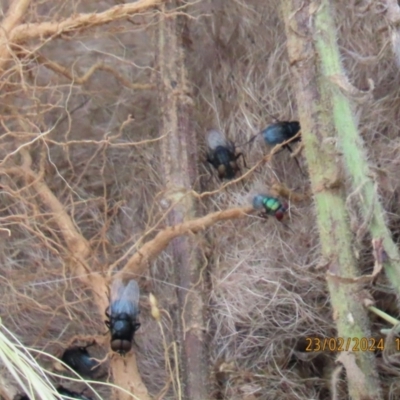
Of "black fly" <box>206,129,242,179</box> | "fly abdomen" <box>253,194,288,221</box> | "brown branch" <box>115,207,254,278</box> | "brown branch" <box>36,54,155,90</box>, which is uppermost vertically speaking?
"brown branch" <box>36,54,155,90</box>

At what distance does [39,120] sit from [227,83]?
1.37ft

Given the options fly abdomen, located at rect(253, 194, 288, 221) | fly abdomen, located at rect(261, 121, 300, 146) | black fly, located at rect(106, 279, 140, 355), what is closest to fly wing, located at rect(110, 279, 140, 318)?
black fly, located at rect(106, 279, 140, 355)

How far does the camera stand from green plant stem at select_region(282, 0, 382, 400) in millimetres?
1274

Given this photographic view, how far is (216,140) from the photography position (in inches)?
66.4

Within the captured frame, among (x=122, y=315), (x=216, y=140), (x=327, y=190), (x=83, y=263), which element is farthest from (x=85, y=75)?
(x=327, y=190)

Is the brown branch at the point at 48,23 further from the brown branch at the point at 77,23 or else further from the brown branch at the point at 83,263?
the brown branch at the point at 83,263

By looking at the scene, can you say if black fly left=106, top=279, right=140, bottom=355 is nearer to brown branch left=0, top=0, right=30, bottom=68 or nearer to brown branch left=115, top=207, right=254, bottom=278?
brown branch left=115, top=207, right=254, bottom=278

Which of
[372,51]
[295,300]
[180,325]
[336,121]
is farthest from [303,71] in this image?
[180,325]

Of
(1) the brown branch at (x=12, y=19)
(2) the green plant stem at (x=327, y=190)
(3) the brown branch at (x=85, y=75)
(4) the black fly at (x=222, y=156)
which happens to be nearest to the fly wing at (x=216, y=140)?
(4) the black fly at (x=222, y=156)

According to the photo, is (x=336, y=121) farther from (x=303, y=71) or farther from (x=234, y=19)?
(x=234, y=19)

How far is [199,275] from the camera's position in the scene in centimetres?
156

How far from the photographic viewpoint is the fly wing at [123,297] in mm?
1521
